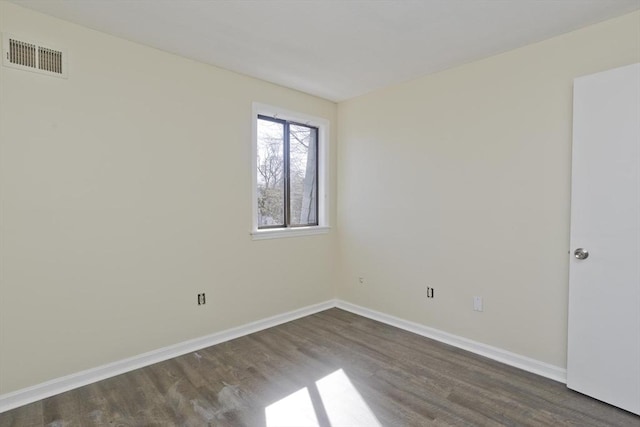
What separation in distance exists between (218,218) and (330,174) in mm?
1543

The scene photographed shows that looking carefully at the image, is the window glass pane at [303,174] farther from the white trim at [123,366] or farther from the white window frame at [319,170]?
the white trim at [123,366]

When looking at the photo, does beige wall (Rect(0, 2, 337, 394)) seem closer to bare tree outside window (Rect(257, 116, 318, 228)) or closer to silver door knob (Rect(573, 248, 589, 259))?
bare tree outside window (Rect(257, 116, 318, 228))

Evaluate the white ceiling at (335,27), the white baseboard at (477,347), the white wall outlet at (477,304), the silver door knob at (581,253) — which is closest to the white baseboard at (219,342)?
the white baseboard at (477,347)

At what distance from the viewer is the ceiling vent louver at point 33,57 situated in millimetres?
2033

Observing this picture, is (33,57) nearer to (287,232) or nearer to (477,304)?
(287,232)

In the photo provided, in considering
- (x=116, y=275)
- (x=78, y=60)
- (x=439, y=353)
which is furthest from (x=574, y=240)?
(x=78, y=60)

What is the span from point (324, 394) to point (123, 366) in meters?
1.54

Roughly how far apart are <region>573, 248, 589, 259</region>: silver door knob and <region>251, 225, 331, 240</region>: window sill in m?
2.41

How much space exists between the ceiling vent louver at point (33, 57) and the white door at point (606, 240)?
348 centimetres

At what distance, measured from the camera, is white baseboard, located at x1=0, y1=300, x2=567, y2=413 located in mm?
2150

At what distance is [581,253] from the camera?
2.19m

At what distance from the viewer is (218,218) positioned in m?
3.01

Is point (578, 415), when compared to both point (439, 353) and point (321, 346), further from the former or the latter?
point (321, 346)

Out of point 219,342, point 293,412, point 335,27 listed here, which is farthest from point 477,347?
point 335,27
